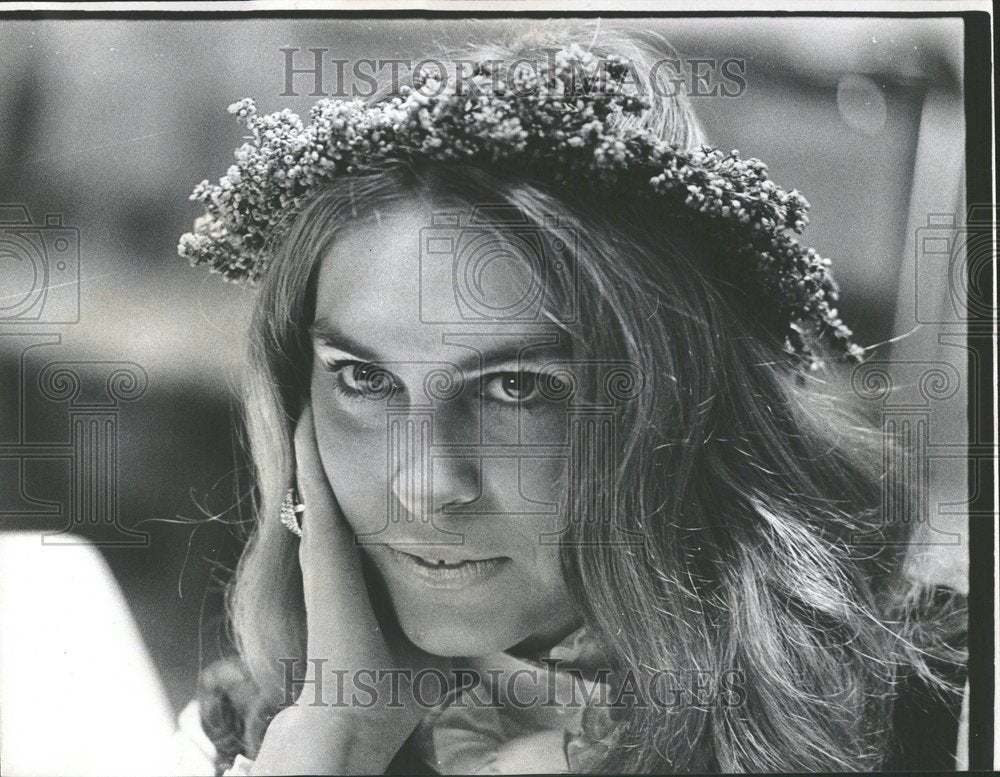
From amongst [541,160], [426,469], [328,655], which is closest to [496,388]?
[426,469]

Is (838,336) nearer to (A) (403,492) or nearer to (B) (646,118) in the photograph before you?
(B) (646,118)

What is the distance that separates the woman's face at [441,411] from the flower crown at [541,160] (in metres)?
0.18

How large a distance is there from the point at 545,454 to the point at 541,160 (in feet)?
2.27

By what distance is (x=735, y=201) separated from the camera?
222 centimetres

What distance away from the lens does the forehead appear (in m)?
2.22

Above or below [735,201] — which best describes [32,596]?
below

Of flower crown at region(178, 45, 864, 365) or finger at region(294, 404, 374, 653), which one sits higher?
flower crown at region(178, 45, 864, 365)

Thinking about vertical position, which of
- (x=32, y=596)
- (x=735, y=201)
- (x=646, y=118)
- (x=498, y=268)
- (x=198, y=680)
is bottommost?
(x=198, y=680)

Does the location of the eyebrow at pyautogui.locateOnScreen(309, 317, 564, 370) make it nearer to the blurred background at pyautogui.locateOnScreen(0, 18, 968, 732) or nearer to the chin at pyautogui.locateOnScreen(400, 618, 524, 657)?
the blurred background at pyautogui.locateOnScreen(0, 18, 968, 732)

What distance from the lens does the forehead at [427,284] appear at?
7.28 feet

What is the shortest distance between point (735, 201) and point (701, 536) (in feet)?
2.61

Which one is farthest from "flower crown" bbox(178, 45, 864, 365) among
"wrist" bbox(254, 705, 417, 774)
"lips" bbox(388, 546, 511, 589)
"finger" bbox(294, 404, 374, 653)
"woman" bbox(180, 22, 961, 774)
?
"wrist" bbox(254, 705, 417, 774)

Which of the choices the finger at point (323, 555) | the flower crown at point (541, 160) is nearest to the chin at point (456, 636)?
the finger at point (323, 555)

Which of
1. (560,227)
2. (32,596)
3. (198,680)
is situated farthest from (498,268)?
(32,596)
